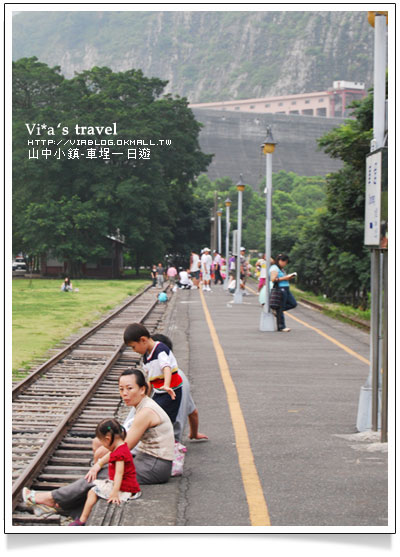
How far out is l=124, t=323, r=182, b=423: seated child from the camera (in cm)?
723

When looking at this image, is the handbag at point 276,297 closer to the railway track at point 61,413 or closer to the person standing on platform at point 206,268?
the railway track at point 61,413

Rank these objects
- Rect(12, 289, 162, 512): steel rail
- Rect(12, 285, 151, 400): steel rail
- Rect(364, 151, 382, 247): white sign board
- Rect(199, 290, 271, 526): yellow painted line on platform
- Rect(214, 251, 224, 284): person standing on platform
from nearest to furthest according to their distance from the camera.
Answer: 1. Rect(199, 290, 271, 526): yellow painted line on platform
2. Rect(12, 289, 162, 512): steel rail
3. Rect(364, 151, 382, 247): white sign board
4. Rect(12, 285, 151, 400): steel rail
5. Rect(214, 251, 224, 284): person standing on platform

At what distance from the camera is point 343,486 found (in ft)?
22.3

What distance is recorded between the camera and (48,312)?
27750 mm

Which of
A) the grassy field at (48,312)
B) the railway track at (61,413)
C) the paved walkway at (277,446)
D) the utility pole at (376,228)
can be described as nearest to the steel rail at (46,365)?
the railway track at (61,413)

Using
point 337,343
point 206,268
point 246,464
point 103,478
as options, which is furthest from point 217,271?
point 103,478

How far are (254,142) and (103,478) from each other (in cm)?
16251

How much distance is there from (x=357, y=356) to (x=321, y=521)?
1007cm

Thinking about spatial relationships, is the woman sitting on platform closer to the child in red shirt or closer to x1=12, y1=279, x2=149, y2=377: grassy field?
the child in red shirt

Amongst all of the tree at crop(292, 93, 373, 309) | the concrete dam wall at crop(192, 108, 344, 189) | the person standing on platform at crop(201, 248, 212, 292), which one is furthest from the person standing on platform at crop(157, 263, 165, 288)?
the concrete dam wall at crop(192, 108, 344, 189)

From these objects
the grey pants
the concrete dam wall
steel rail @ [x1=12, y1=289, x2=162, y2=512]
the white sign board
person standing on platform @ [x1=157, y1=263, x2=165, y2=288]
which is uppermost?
the concrete dam wall

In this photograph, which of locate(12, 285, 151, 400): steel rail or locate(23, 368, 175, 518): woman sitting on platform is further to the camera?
locate(12, 285, 151, 400): steel rail
